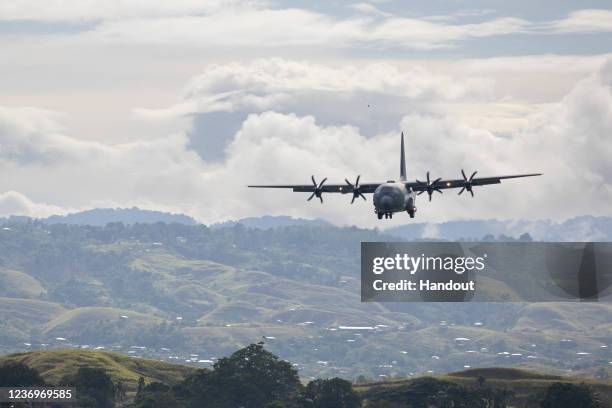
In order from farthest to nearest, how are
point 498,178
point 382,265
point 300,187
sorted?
1. point 382,265
2. point 300,187
3. point 498,178

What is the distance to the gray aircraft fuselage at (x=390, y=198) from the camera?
158625mm

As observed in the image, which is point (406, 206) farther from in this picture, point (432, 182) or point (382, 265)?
point (382, 265)

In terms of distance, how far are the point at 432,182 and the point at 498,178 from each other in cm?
1180

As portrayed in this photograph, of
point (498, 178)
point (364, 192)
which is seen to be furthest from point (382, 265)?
point (498, 178)

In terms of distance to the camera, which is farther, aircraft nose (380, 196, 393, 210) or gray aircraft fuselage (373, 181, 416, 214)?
gray aircraft fuselage (373, 181, 416, 214)

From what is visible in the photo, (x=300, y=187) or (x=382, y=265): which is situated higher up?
(x=300, y=187)

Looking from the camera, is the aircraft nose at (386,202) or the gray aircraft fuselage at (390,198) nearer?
the aircraft nose at (386,202)

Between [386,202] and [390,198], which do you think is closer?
[386,202]

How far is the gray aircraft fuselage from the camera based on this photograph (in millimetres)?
158625

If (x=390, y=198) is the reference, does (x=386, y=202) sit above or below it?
below

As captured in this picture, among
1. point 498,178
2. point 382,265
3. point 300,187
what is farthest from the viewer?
point 382,265

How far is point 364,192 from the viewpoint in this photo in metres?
174

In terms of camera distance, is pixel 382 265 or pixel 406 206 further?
pixel 382 265

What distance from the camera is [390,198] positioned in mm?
158625
